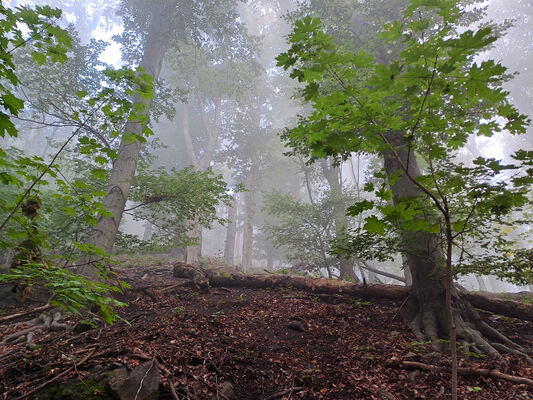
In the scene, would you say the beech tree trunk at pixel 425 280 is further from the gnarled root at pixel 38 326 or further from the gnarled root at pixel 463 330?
the gnarled root at pixel 38 326

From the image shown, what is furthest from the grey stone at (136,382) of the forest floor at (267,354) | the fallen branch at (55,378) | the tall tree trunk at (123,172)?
the tall tree trunk at (123,172)

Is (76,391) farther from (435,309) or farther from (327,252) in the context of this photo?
(435,309)

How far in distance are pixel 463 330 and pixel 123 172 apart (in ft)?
29.5

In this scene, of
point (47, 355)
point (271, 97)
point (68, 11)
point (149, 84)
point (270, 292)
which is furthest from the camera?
point (68, 11)

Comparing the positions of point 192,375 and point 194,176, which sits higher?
point 194,176

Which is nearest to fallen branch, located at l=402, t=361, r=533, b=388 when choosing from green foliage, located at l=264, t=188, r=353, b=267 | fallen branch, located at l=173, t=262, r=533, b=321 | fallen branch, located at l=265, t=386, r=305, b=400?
fallen branch, located at l=265, t=386, r=305, b=400

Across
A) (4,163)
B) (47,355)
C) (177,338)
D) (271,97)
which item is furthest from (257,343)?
(271,97)

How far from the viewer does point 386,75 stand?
180 centimetres

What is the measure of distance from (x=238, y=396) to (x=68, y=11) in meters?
53.1

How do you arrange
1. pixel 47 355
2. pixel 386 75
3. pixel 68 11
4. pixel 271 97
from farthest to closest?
pixel 68 11, pixel 271 97, pixel 47 355, pixel 386 75

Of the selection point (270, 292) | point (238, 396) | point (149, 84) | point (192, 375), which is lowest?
point (238, 396)

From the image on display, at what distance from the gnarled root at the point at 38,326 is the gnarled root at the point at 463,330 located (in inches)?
255

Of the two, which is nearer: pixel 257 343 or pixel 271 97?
pixel 257 343

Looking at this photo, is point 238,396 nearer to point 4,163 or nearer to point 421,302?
point 4,163
